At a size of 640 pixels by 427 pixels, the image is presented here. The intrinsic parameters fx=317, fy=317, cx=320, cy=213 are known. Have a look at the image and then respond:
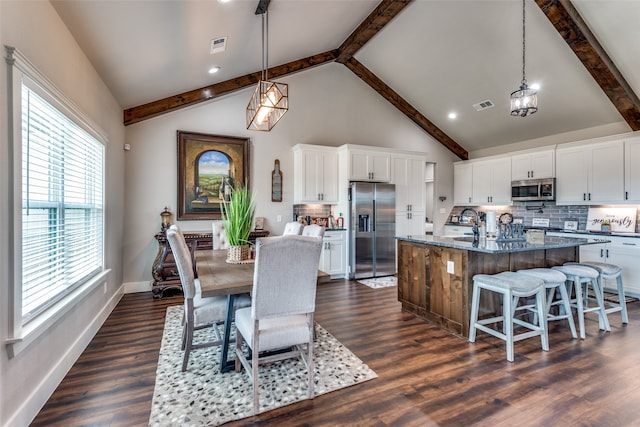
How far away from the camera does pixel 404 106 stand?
6.77m

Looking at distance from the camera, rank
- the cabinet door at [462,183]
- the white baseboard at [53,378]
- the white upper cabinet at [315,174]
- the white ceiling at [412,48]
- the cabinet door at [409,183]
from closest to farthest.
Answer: the white baseboard at [53,378] < the white ceiling at [412,48] < the white upper cabinet at [315,174] < the cabinet door at [409,183] < the cabinet door at [462,183]

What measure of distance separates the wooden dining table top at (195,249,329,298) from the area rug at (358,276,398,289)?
109 inches

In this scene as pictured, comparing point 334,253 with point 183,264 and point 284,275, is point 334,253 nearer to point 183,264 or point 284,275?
point 183,264

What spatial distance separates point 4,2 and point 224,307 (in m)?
2.23

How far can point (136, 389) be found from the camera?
2.22 meters

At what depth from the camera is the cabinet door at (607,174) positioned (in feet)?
15.7

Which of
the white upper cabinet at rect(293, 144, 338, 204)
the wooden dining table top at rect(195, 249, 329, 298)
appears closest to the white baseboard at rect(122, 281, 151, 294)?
the wooden dining table top at rect(195, 249, 329, 298)

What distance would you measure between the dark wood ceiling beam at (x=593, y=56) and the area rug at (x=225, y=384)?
4450 mm

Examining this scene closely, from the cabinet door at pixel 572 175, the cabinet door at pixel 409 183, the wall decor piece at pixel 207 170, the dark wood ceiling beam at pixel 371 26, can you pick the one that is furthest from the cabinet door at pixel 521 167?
the wall decor piece at pixel 207 170

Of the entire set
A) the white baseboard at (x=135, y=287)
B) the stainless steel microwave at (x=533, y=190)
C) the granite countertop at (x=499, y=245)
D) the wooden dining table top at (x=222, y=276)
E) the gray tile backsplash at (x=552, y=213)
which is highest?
the stainless steel microwave at (x=533, y=190)

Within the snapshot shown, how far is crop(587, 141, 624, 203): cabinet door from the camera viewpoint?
4797 millimetres

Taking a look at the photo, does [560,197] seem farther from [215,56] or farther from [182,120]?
[182,120]

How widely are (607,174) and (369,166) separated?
368 centimetres

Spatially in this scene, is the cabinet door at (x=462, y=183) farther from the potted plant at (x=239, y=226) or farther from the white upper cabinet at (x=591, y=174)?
the potted plant at (x=239, y=226)
